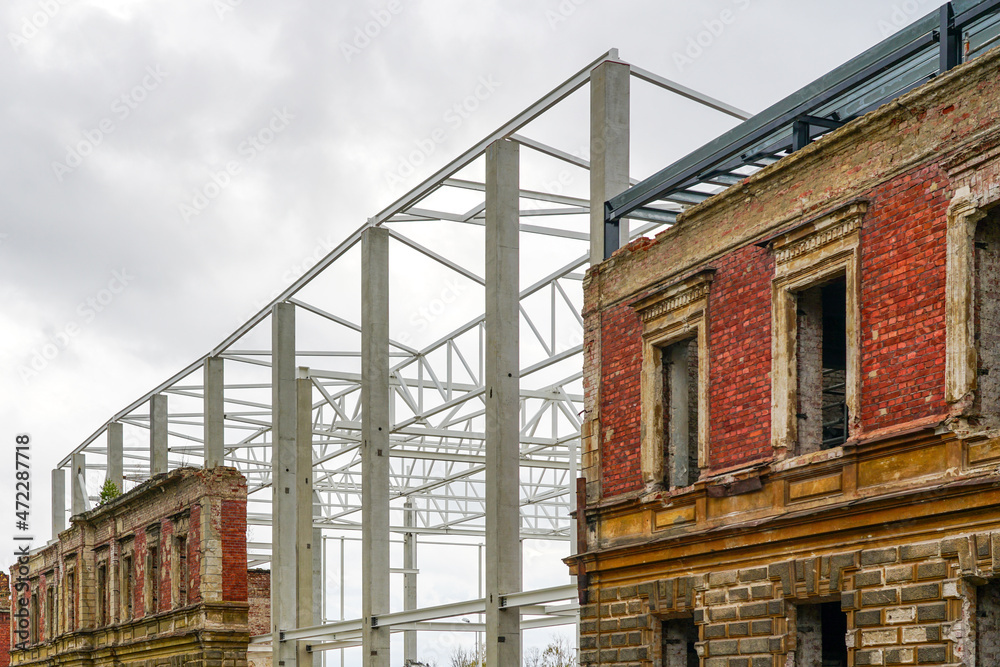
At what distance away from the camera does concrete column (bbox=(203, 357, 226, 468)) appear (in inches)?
1437

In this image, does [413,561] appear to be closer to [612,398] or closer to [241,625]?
[241,625]

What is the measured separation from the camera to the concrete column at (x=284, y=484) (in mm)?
31266

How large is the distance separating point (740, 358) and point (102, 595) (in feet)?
104

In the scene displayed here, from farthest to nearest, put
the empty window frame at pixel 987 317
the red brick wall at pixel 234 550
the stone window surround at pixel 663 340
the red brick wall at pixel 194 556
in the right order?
the red brick wall at pixel 194 556
the red brick wall at pixel 234 550
the stone window surround at pixel 663 340
the empty window frame at pixel 987 317

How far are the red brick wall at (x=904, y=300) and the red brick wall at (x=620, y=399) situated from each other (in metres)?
4.67

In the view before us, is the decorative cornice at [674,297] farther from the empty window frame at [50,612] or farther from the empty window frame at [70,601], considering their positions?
the empty window frame at [50,612]

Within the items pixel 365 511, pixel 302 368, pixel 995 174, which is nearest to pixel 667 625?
pixel 995 174

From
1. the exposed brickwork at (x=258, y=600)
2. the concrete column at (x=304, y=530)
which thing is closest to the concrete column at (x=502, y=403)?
the concrete column at (x=304, y=530)

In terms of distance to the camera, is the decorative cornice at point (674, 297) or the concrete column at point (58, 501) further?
the concrete column at point (58, 501)

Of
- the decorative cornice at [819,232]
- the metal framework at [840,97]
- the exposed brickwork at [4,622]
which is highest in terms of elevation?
the metal framework at [840,97]

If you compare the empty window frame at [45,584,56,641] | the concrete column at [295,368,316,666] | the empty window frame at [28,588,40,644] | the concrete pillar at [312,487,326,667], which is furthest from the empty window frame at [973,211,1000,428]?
the empty window frame at [28,588,40,644]

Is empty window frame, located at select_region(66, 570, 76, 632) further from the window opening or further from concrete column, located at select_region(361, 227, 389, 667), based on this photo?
the window opening

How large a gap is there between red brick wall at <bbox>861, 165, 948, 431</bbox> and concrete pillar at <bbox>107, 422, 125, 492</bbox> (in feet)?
117

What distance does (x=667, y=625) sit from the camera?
1681cm
